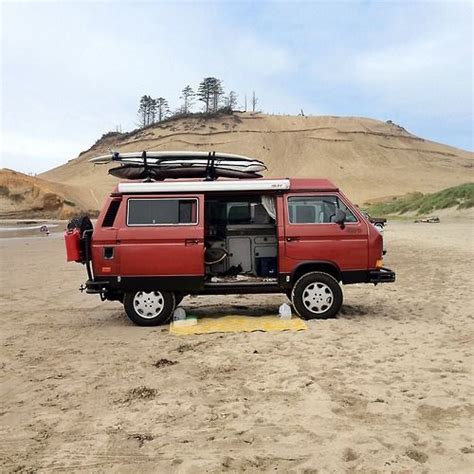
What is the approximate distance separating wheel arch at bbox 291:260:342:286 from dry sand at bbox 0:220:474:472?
2.35 feet

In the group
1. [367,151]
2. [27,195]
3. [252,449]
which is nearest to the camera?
[252,449]

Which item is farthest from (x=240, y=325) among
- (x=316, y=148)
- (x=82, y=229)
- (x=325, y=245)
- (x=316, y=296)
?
(x=316, y=148)

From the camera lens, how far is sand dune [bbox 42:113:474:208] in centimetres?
8875

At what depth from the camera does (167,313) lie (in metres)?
8.57

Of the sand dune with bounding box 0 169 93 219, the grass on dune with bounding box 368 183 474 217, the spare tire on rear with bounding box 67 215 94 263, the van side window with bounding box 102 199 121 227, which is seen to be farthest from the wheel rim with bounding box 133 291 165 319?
the sand dune with bounding box 0 169 93 219

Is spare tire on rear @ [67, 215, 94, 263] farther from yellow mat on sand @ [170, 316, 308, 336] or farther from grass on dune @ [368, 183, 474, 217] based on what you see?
grass on dune @ [368, 183, 474, 217]

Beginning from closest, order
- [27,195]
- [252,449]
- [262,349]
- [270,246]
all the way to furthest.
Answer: [252,449] → [262,349] → [270,246] → [27,195]

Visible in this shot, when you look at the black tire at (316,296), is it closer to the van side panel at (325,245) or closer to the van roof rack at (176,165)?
the van side panel at (325,245)

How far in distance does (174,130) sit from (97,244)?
97.9 meters

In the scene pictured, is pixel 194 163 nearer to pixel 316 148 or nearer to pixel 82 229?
pixel 82 229

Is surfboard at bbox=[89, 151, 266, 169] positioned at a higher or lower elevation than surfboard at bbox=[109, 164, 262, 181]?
higher

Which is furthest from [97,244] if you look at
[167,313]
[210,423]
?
[210,423]

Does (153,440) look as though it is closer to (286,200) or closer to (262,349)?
(262,349)

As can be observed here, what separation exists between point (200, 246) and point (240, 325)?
4.35ft
